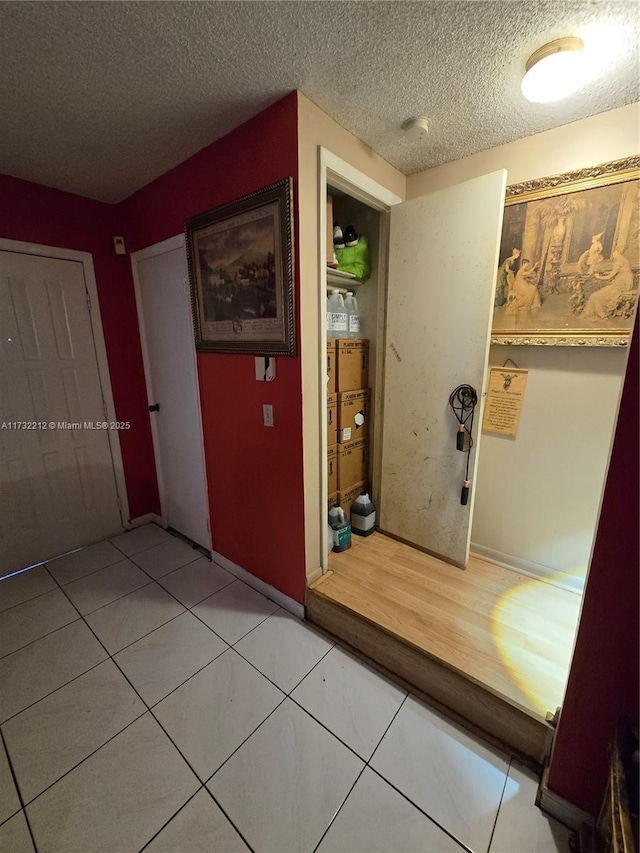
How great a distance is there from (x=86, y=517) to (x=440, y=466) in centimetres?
251

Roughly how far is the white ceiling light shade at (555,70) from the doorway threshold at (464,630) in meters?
2.11

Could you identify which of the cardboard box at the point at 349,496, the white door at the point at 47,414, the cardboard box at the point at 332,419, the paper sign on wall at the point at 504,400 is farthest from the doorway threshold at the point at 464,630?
the white door at the point at 47,414

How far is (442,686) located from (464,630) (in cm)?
25

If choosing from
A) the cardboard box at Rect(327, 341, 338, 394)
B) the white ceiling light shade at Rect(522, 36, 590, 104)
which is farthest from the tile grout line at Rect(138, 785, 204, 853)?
the white ceiling light shade at Rect(522, 36, 590, 104)

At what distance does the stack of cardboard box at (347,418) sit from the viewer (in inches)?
79.6

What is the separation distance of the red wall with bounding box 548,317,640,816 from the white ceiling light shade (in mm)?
1001

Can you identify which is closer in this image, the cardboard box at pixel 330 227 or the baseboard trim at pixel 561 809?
the baseboard trim at pixel 561 809

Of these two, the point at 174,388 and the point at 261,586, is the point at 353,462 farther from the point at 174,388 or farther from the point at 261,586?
the point at 174,388

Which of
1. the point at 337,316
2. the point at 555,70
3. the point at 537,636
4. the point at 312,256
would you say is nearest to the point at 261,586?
the point at 537,636

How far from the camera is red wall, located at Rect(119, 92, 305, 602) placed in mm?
1469

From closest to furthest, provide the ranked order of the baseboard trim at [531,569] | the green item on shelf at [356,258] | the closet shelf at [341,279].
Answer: the baseboard trim at [531,569] → the closet shelf at [341,279] → the green item on shelf at [356,258]

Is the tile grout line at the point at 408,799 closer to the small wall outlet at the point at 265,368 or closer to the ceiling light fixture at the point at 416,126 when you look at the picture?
the small wall outlet at the point at 265,368

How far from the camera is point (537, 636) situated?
1461mm

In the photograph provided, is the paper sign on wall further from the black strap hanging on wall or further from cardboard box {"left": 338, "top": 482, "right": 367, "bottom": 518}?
cardboard box {"left": 338, "top": 482, "right": 367, "bottom": 518}
